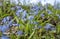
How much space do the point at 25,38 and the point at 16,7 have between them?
747 mm

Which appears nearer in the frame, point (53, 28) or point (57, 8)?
point (53, 28)

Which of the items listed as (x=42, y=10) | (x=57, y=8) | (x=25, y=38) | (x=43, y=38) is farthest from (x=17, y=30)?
(x=57, y=8)

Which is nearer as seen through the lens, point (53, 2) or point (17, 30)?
point (17, 30)

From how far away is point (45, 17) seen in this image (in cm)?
278

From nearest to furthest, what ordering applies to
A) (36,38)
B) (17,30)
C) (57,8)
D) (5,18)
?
(36,38)
(17,30)
(5,18)
(57,8)

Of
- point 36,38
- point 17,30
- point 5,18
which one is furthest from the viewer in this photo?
point 5,18

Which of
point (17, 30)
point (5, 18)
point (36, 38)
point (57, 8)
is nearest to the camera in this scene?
point (36, 38)

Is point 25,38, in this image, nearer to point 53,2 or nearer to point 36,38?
point 36,38

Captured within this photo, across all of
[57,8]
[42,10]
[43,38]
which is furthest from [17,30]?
[57,8]

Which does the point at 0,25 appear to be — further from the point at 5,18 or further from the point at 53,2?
the point at 53,2

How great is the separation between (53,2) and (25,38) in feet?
3.08

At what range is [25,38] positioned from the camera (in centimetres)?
242

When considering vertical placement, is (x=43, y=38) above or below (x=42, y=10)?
below

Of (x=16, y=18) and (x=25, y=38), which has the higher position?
(x=16, y=18)
